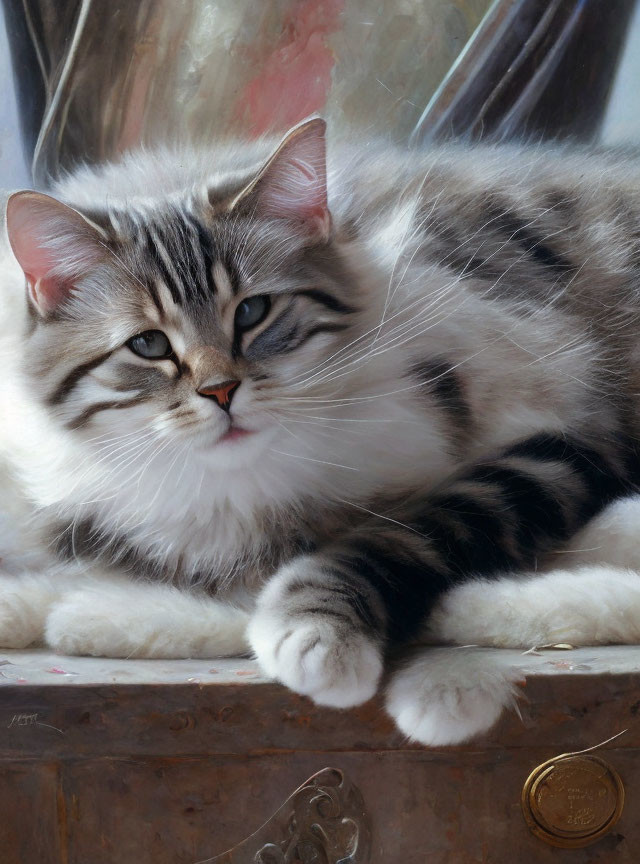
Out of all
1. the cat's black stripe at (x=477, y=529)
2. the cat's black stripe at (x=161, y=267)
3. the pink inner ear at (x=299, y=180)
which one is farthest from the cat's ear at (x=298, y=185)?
the cat's black stripe at (x=477, y=529)

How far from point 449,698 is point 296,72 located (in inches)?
44.4

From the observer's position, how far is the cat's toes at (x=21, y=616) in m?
0.90

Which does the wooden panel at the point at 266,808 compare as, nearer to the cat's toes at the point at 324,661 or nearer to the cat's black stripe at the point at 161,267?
the cat's toes at the point at 324,661

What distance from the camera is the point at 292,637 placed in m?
0.76

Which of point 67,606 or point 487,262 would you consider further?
point 487,262

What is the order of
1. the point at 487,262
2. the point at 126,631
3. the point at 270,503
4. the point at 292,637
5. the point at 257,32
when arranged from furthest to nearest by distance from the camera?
the point at 257,32 < the point at 487,262 < the point at 270,503 < the point at 126,631 < the point at 292,637

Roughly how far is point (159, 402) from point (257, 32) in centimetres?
85

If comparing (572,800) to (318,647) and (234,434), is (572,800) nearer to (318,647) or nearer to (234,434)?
(318,647)

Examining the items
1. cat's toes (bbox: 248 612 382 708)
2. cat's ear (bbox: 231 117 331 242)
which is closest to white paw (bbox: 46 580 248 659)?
cat's toes (bbox: 248 612 382 708)

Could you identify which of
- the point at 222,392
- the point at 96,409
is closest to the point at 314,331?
the point at 222,392

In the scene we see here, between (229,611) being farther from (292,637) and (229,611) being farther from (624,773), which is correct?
(624,773)

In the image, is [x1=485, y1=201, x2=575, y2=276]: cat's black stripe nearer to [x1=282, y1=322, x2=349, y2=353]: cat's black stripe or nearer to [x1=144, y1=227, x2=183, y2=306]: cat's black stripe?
[x1=282, y1=322, x2=349, y2=353]: cat's black stripe

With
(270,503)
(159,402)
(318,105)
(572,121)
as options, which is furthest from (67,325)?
(572,121)

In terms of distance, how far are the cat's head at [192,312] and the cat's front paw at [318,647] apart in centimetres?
20
